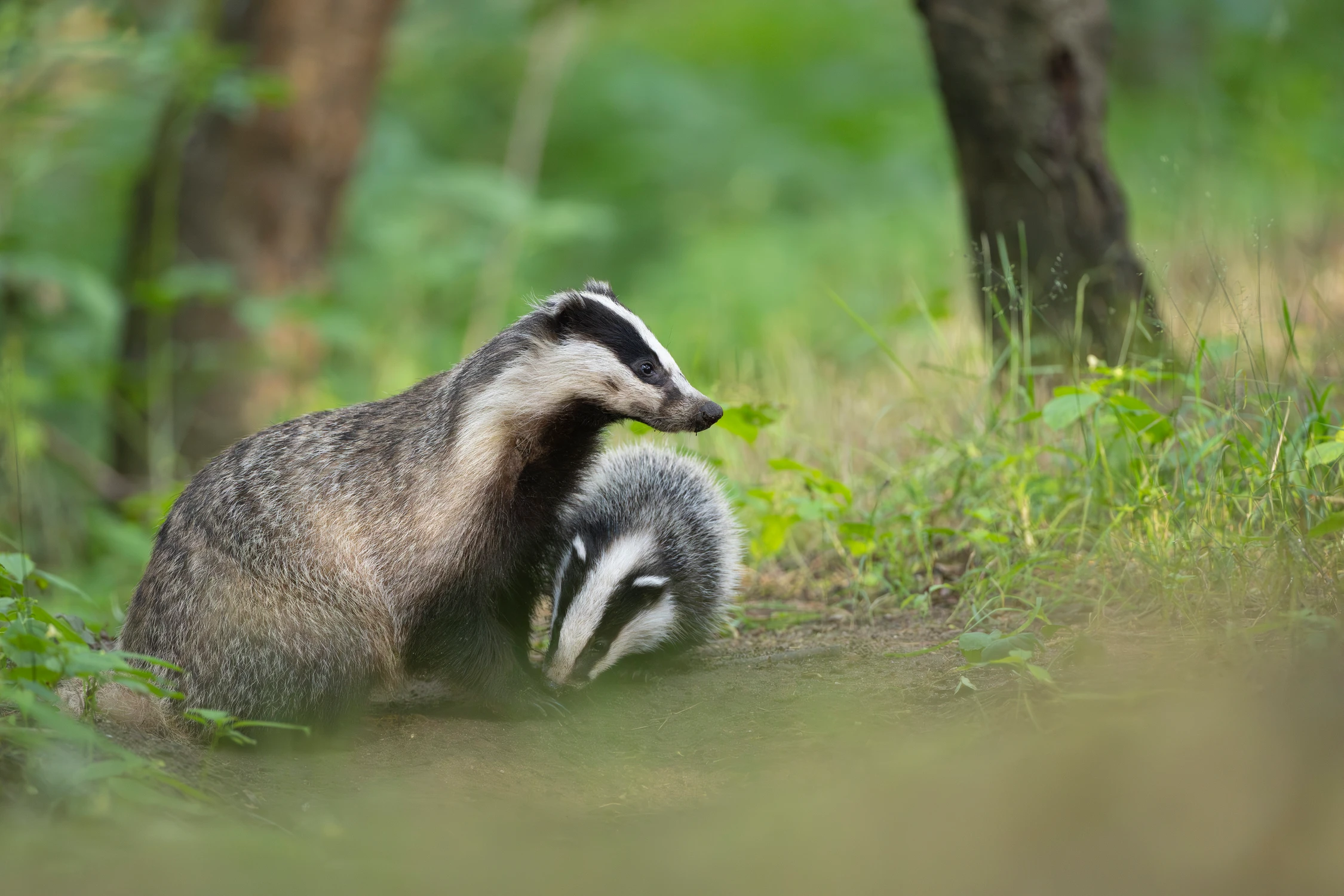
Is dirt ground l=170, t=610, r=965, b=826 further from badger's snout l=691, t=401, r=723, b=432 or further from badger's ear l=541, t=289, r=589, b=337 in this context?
badger's ear l=541, t=289, r=589, b=337

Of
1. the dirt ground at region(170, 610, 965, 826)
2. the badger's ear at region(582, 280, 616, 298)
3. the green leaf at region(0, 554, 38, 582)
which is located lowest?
the dirt ground at region(170, 610, 965, 826)

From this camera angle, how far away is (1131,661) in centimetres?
324

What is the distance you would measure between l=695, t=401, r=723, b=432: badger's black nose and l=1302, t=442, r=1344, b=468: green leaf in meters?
1.71

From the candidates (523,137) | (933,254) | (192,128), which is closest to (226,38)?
(192,128)

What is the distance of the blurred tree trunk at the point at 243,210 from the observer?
8.06 meters

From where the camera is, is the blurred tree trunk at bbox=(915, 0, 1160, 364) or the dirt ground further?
the blurred tree trunk at bbox=(915, 0, 1160, 364)

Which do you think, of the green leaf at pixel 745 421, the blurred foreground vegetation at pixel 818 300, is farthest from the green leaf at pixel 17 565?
the green leaf at pixel 745 421

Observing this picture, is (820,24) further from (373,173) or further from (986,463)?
(986,463)

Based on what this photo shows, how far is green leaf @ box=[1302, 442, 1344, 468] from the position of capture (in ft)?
11.0

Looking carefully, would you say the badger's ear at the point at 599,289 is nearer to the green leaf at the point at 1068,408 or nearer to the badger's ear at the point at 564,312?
the badger's ear at the point at 564,312

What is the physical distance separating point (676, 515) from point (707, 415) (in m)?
0.64

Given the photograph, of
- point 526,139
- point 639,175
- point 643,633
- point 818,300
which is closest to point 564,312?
point 643,633

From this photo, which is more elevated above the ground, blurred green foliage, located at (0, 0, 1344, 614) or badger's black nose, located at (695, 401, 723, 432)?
blurred green foliage, located at (0, 0, 1344, 614)

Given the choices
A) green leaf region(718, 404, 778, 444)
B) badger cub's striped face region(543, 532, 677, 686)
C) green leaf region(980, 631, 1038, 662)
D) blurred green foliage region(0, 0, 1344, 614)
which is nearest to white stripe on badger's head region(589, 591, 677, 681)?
badger cub's striped face region(543, 532, 677, 686)
